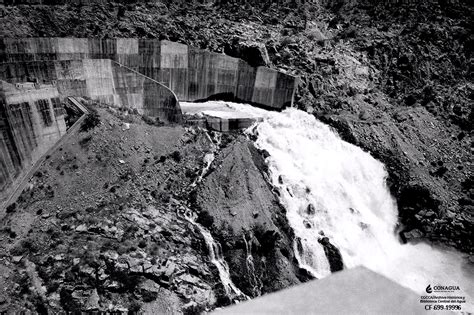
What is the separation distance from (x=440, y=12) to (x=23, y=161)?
154 ft

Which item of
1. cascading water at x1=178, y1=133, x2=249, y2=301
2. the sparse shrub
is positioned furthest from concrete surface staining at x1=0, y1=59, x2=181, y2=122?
cascading water at x1=178, y1=133, x2=249, y2=301

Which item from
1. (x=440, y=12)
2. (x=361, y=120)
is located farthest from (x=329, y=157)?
(x=440, y=12)

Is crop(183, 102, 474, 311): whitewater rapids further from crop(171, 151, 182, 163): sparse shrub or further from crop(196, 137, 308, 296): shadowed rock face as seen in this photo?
crop(171, 151, 182, 163): sparse shrub

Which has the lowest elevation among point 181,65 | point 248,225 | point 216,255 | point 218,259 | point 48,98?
point 218,259

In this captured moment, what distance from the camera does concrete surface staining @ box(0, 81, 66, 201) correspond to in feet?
59.8

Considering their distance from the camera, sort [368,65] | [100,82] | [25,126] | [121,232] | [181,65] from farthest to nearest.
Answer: [368,65] → [181,65] → [100,82] → [25,126] → [121,232]

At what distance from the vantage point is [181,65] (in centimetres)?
3138

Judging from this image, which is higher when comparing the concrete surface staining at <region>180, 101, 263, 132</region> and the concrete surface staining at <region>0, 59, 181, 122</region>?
the concrete surface staining at <region>0, 59, 181, 122</region>

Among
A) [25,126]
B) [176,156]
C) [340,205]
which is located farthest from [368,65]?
[25,126]

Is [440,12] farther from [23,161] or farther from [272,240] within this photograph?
[23,161]

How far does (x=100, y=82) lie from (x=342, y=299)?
24408 mm

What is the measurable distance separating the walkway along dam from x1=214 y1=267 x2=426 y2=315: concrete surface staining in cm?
1846

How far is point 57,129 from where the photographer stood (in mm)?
21219

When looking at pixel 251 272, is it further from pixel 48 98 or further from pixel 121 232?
pixel 48 98
